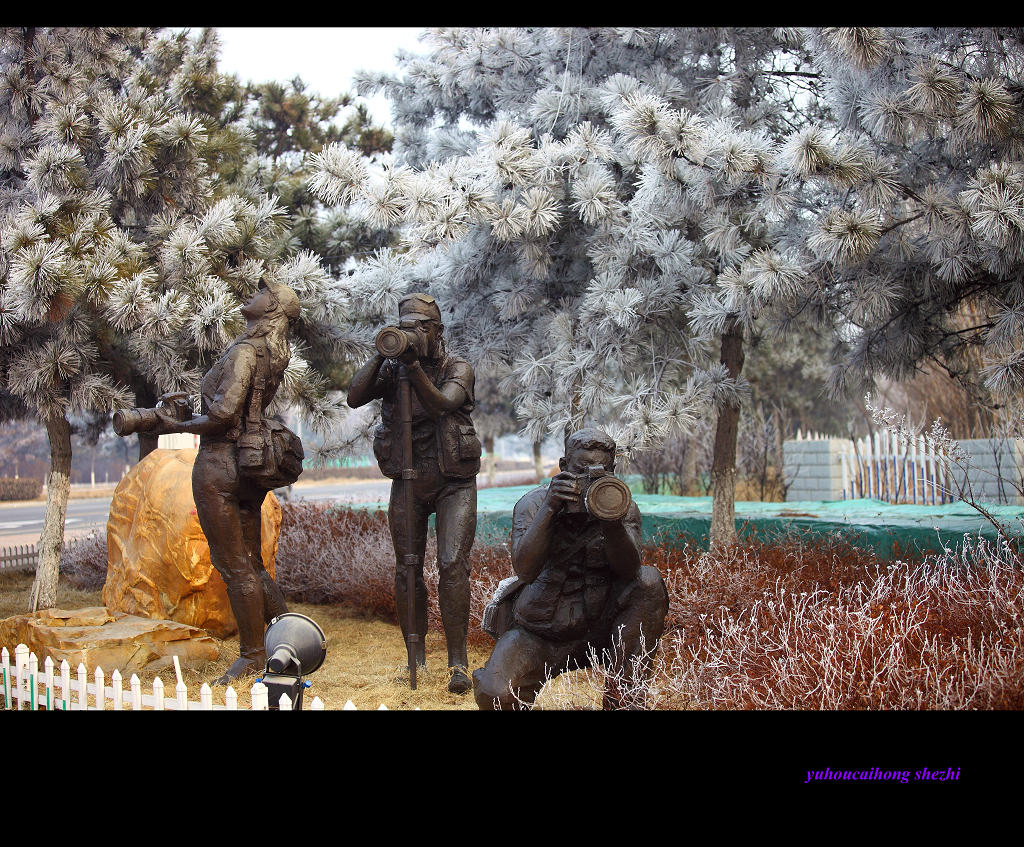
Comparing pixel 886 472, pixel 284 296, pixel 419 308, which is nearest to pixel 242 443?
pixel 284 296

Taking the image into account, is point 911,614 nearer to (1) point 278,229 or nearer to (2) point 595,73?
(2) point 595,73

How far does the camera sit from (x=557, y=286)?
22.6ft

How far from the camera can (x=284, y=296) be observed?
463cm

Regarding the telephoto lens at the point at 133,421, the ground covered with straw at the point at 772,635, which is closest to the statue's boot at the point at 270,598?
the ground covered with straw at the point at 772,635

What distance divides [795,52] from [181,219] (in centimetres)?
512

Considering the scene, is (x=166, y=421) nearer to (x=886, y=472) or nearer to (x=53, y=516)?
(x=53, y=516)

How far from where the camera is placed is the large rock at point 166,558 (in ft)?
18.9

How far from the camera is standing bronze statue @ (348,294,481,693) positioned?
14.3 ft

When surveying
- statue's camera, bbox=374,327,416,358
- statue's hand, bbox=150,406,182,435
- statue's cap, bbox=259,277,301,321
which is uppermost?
statue's cap, bbox=259,277,301,321

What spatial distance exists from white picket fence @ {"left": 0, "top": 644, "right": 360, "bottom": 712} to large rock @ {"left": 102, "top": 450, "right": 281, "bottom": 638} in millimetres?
1358

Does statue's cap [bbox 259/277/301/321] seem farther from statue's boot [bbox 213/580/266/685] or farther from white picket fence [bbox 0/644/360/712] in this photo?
white picket fence [bbox 0/644/360/712]

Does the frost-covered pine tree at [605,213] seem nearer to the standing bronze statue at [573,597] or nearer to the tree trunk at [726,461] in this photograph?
the tree trunk at [726,461]

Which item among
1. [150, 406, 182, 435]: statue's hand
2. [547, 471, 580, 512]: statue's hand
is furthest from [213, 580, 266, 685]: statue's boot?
[547, 471, 580, 512]: statue's hand

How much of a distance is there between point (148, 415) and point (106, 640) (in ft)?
4.34
